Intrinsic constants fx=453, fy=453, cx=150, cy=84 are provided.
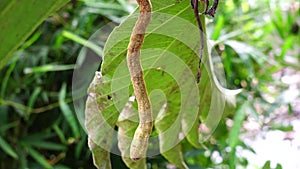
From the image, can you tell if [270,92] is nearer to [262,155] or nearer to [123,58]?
[262,155]

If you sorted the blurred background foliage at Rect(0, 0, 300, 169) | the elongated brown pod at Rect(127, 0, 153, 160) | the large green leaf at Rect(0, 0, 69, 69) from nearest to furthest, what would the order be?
the elongated brown pod at Rect(127, 0, 153, 160)
the large green leaf at Rect(0, 0, 69, 69)
the blurred background foliage at Rect(0, 0, 300, 169)

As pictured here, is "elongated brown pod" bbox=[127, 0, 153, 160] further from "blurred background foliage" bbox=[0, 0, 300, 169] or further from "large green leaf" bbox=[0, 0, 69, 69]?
"blurred background foliage" bbox=[0, 0, 300, 169]

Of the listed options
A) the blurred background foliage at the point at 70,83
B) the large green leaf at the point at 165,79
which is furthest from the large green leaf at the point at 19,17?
the blurred background foliage at the point at 70,83

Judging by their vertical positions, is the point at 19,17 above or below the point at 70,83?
above

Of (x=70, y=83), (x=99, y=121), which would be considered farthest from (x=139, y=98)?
(x=70, y=83)

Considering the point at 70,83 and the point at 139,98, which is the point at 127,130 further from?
the point at 70,83

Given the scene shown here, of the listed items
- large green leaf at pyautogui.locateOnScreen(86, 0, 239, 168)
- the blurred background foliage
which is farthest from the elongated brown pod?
the blurred background foliage
